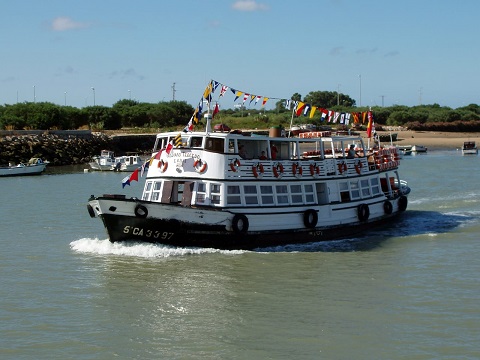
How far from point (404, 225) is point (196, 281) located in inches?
552

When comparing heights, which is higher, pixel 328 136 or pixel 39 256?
pixel 328 136

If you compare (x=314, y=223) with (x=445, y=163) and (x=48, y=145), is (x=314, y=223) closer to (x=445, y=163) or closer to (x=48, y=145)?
(x=445, y=163)

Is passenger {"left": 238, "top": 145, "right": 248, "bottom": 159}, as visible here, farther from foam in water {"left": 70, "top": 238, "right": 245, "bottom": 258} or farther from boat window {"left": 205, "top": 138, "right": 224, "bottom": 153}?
foam in water {"left": 70, "top": 238, "right": 245, "bottom": 258}

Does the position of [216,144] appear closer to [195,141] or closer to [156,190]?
[195,141]

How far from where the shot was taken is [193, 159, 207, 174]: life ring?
24.8 meters

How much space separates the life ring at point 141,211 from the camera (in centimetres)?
2327

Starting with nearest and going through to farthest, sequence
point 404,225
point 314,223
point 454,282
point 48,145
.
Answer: point 454,282 < point 314,223 < point 404,225 < point 48,145

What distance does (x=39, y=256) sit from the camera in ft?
81.4

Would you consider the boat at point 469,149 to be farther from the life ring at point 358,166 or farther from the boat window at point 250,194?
the boat window at point 250,194

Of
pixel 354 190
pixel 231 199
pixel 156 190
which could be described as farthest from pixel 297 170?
pixel 156 190

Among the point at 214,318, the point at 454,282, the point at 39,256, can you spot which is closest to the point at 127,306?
the point at 214,318

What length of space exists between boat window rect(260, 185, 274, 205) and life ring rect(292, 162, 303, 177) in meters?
1.30

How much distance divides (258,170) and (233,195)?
4.67 ft

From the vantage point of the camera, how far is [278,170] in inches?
1036
